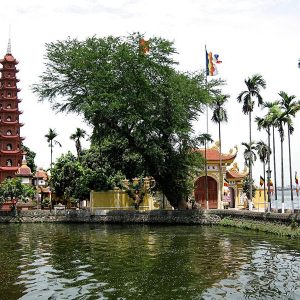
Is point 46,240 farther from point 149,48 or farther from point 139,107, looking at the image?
point 149,48

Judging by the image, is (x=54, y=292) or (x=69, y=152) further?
(x=69, y=152)

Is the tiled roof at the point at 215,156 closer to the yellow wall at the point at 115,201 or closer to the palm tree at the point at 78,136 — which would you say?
the yellow wall at the point at 115,201

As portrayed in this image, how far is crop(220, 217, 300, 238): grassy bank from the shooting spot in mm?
26934

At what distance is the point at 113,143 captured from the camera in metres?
43.6

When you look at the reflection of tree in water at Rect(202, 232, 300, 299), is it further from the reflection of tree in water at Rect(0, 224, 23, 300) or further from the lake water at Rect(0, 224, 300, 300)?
the reflection of tree in water at Rect(0, 224, 23, 300)

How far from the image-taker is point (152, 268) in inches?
659

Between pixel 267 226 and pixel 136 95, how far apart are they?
16.5 m


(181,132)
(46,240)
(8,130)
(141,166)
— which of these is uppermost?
(8,130)

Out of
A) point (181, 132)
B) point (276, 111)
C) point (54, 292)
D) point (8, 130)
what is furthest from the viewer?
point (8, 130)

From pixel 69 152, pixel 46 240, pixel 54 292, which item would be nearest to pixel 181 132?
pixel 46 240

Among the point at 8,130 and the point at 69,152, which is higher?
the point at 8,130

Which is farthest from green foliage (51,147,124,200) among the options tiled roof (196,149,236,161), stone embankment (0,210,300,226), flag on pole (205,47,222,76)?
flag on pole (205,47,222,76)

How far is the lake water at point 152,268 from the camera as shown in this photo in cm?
1290

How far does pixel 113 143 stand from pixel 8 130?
2824 centimetres
